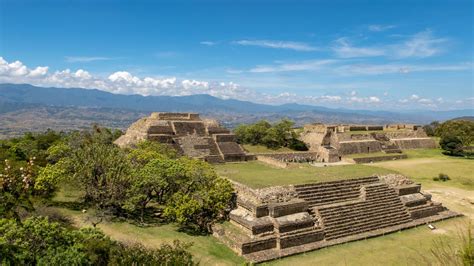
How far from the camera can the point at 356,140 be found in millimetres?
37656

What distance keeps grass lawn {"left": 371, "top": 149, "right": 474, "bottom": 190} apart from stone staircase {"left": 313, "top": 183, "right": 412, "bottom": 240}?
8.64 metres

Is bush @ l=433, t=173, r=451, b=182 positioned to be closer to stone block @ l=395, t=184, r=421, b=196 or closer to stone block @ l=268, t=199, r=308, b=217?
stone block @ l=395, t=184, r=421, b=196

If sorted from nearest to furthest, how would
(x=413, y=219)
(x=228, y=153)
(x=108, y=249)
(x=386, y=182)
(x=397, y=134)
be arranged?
1. (x=108, y=249)
2. (x=413, y=219)
3. (x=386, y=182)
4. (x=228, y=153)
5. (x=397, y=134)

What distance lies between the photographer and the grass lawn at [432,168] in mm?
25328

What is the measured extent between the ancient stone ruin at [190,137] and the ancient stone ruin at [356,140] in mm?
9597

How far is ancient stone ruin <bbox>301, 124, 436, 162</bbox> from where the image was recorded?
3491 cm

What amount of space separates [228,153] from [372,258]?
51.6 ft

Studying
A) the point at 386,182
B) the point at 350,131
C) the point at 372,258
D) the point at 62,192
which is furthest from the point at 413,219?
the point at 350,131

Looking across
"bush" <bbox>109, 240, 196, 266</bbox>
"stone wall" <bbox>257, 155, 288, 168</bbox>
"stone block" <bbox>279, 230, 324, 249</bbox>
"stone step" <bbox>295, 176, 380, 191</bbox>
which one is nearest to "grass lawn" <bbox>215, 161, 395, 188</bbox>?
"stone step" <bbox>295, 176, 380, 191</bbox>

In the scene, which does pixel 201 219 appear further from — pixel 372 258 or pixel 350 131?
pixel 350 131

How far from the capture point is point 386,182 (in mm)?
18297

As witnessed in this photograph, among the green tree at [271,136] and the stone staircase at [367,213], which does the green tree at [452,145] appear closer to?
the green tree at [271,136]

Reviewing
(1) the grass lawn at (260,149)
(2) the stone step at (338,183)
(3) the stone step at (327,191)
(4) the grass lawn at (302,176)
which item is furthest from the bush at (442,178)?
(1) the grass lawn at (260,149)

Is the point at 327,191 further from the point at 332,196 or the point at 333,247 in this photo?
the point at 333,247
